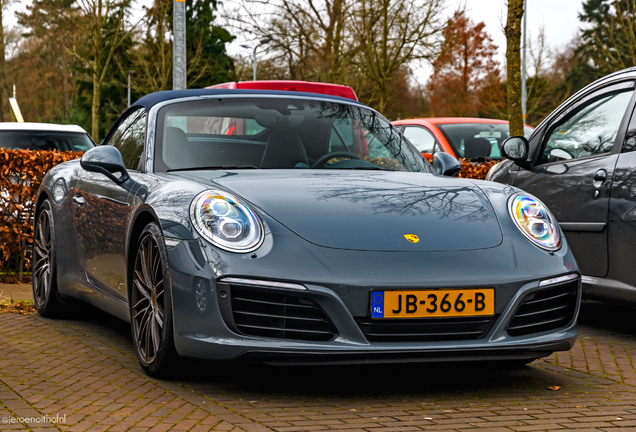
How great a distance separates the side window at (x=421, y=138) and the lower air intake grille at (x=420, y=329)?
8.43 m

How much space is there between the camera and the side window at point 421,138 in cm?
1209

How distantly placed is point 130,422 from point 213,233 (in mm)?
845

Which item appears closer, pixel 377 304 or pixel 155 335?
pixel 377 304

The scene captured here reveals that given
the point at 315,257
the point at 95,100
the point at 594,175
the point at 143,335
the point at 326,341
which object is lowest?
the point at 143,335

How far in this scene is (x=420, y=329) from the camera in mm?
3615

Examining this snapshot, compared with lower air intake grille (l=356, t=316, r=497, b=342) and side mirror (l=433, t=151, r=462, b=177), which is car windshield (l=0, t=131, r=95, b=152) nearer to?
side mirror (l=433, t=151, r=462, b=177)

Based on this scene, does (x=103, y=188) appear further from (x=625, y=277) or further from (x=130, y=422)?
(x=625, y=277)

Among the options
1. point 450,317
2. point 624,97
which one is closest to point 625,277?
point 624,97

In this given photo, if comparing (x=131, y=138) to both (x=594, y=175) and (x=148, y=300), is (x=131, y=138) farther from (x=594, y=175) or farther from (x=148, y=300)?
(x=594, y=175)

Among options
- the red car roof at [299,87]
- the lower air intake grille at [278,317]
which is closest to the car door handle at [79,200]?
the lower air intake grille at [278,317]

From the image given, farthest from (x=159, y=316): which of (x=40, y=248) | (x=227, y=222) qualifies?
(x=40, y=248)

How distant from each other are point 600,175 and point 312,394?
263 cm

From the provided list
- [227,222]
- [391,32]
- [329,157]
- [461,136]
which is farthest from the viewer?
[391,32]

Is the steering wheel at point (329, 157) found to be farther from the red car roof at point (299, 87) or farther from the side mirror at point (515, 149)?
the red car roof at point (299, 87)
